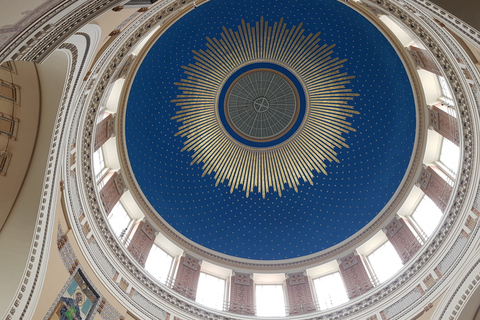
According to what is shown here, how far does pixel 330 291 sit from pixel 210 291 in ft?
19.3

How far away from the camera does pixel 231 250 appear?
68.9 ft

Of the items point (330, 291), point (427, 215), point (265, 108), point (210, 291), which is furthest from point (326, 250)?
point (265, 108)

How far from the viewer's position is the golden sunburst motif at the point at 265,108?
20.9 metres

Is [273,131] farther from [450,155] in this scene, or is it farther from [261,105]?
[450,155]

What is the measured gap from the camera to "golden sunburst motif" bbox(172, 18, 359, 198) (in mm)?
20922

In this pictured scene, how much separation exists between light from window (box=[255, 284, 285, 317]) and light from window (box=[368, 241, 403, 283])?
15.6 feet

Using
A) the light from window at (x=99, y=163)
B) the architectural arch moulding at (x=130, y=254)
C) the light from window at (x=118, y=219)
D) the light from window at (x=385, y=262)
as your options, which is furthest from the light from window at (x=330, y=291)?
the light from window at (x=99, y=163)

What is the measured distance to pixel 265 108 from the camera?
2312cm

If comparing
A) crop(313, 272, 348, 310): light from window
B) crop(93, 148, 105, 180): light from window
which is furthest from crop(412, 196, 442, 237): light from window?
crop(93, 148, 105, 180): light from window

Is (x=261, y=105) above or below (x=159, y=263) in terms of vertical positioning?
above

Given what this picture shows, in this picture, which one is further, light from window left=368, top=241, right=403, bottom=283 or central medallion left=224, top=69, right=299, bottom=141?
central medallion left=224, top=69, right=299, bottom=141

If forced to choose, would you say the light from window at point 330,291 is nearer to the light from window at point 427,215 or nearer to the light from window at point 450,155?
the light from window at point 427,215

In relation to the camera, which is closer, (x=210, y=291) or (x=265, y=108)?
(x=210, y=291)

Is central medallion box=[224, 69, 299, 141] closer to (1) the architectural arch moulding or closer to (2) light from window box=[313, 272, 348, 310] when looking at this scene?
(1) the architectural arch moulding
